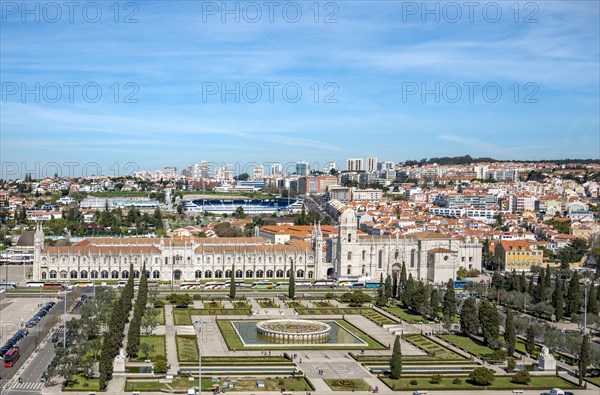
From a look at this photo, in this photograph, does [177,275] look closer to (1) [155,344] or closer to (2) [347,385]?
(1) [155,344]

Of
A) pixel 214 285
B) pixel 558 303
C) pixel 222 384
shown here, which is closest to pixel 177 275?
pixel 214 285

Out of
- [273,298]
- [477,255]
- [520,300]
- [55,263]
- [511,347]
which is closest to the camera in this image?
[511,347]

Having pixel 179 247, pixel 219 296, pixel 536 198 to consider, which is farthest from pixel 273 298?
pixel 536 198

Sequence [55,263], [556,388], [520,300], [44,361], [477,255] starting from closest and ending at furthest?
[556,388], [44,361], [520,300], [55,263], [477,255]

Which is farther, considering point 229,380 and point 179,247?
point 179,247

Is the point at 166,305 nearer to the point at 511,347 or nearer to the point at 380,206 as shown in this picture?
the point at 511,347

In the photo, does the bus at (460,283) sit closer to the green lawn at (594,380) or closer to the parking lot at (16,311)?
the green lawn at (594,380)

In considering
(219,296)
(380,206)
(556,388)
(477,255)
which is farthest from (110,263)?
(380,206)

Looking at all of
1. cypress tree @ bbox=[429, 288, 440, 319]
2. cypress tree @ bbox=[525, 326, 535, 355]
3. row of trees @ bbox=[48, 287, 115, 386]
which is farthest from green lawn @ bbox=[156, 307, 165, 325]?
cypress tree @ bbox=[525, 326, 535, 355]
